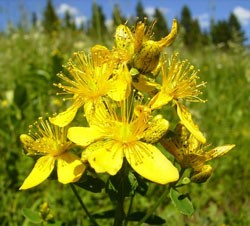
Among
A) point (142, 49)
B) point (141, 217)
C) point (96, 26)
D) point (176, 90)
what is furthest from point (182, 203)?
point (96, 26)

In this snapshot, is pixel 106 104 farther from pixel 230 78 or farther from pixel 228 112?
pixel 230 78

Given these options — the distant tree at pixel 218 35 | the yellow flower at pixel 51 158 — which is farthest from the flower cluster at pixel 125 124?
the distant tree at pixel 218 35

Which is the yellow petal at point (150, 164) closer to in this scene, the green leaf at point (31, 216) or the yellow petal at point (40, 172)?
the yellow petal at point (40, 172)

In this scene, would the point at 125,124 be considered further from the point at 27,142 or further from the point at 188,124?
the point at 27,142

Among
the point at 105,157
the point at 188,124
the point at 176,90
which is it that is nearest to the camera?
the point at 105,157

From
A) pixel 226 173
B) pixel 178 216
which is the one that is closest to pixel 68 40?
pixel 226 173

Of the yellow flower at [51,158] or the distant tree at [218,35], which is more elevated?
the distant tree at [218,35]

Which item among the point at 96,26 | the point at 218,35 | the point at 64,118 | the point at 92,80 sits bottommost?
the point at 64,118
